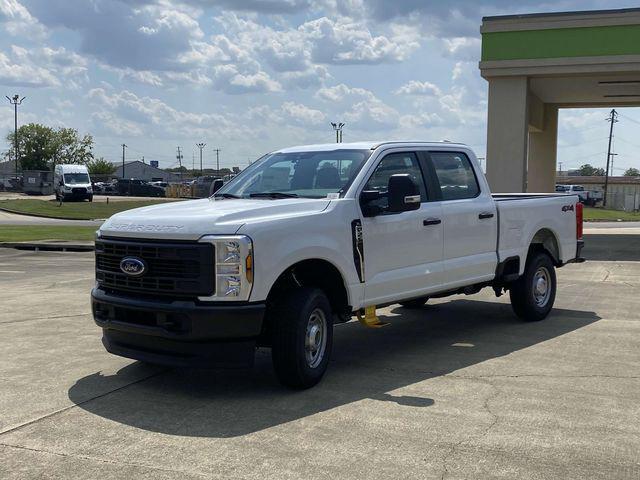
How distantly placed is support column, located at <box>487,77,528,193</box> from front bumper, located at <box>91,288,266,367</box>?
17.0m

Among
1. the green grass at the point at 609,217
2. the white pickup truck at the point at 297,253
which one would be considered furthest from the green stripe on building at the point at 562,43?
the green grass at the point at 609,217

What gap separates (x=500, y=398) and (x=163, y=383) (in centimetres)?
281

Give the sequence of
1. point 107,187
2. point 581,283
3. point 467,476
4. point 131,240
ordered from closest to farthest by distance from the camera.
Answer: point 467,476 → point 131,240 → point 581,283 → point 107,187

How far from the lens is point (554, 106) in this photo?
99.3 ft

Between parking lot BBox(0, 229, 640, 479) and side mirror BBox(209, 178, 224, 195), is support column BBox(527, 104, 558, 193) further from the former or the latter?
side mirror BBox(209, 178, 224, 195)

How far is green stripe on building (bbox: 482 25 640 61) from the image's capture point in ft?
65.1

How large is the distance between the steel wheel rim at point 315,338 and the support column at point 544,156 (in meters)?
25.8

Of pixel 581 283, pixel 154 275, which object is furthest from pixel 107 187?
pixel 154 275

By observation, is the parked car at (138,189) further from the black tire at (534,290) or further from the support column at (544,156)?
the black tire at (534,290)

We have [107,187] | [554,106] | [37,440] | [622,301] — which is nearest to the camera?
[37,440]

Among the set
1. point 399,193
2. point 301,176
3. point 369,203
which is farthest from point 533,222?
point 301,176

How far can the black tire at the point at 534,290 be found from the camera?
9.18 metres

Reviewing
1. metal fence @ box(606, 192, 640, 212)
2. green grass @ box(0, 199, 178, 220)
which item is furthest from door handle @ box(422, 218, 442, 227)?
metal fence @ box(606, 192, 640, 212)

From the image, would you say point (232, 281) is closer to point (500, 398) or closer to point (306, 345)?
point (306, 345)
